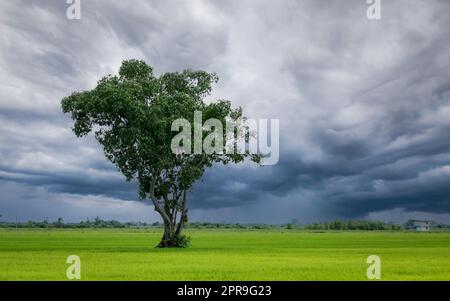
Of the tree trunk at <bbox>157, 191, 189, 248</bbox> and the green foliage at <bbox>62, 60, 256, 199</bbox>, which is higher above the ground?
the green foliage at <bbox>62, 60, 256, 199</bbox>

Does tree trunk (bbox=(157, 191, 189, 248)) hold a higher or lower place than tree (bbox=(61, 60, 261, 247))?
lower

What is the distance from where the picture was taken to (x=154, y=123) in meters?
54.2

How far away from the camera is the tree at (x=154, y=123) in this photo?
179 ft

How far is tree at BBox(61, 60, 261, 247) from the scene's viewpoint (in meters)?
54.4

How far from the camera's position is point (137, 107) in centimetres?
5369

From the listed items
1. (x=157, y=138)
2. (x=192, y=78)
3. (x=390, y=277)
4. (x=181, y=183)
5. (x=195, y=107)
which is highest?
(x=192, y=78)

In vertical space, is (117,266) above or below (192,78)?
below

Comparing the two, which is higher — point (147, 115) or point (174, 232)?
point (147, 115)

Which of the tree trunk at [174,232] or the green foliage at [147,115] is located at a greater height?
the green foliage at [147,115]

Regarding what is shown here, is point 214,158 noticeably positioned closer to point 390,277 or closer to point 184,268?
point 184,268

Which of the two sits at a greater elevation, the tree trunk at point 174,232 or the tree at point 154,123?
the tree at point 154,123

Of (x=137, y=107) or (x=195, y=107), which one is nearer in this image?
(x=137, y=107)
